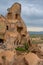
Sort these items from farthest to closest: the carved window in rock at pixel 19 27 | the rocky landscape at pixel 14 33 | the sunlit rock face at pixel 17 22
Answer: the carved window in rock at pixel 19 27 → the sunlit rock face at pixel 17 22 → the rocky landscape at pixel 14 33

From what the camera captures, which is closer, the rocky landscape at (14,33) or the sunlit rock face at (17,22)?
the rocky landscape at (14,33)

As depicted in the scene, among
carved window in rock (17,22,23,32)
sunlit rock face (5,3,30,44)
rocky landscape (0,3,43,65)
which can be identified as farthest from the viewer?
carved window in rock (17,22,23,32)

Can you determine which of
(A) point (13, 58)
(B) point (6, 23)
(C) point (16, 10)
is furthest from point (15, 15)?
(A) point (13, 58)

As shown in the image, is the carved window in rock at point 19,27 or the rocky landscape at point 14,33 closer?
the rocky landscape at point 14,33

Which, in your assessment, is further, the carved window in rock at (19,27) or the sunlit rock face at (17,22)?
the carved window in rock at (19,27)

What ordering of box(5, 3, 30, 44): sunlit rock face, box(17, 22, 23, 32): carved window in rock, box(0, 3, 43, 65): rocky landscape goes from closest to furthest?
box(0, 3, 43, 65): rocky landscape < box(5, 3, 30, 44): sunlit rock face < box(17, 22, 23, 32): carved window in rock

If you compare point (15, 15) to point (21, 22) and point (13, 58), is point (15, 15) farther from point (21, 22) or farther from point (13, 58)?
point (13, 58)

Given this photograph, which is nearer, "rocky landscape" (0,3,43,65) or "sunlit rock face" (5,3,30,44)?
"rocky landscape" (0,3,43,65)

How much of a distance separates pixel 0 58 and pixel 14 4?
116ft

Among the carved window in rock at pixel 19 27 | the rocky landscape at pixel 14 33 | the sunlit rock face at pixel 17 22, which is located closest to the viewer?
the rocky landscape at pixel 14 33

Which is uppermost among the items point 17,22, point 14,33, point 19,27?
point 17,22

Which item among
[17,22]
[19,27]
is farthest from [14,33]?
[17,22]

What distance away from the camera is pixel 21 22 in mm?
76562

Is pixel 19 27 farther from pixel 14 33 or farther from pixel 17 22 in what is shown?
pixel 14 33
